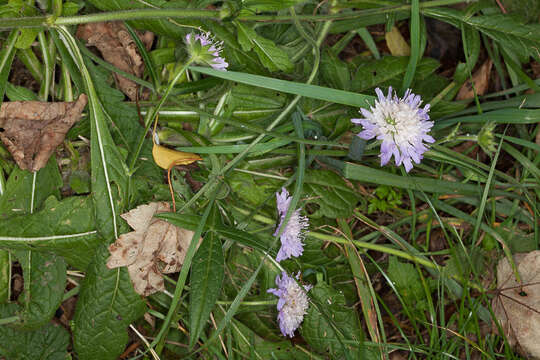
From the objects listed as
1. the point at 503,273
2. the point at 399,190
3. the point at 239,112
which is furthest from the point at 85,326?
the point at 503,273

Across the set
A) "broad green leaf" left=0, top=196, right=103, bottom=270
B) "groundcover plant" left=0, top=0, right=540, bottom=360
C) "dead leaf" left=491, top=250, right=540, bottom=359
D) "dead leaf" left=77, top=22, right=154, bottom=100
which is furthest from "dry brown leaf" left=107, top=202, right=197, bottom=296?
"dead leaf" left=491, top=250, right=540, bottom=359

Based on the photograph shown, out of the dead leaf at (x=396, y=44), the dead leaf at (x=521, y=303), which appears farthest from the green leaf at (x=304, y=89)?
the dead leaf at (x=521, y=303)

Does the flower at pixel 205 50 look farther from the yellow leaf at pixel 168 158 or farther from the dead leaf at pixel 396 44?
the dead leaf at pixel 396 44

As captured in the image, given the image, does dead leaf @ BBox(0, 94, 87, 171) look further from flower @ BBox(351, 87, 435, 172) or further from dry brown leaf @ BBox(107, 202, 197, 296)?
flower @ BBox(351, 87, 435, 172)

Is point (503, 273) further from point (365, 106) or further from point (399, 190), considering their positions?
point (365, 106)

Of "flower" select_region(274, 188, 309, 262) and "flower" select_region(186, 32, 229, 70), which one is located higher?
"flower" select_region(186, 32, 229, 70)
